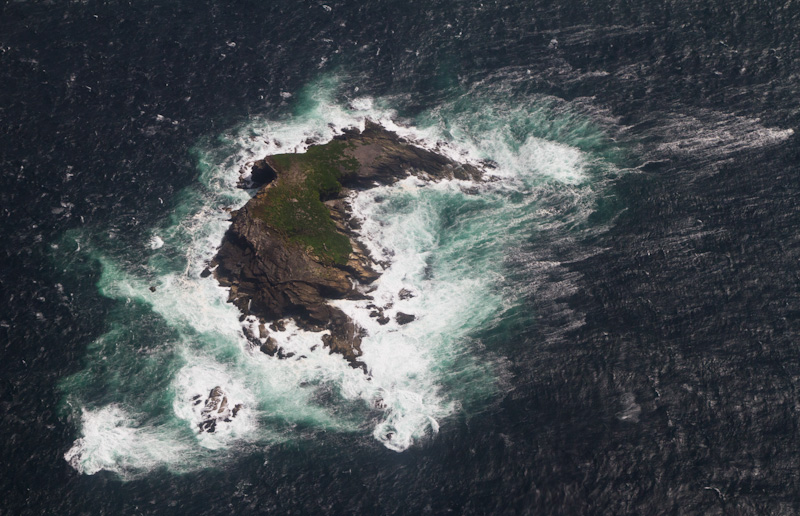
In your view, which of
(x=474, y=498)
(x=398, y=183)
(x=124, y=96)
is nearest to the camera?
(x=474, y=498)

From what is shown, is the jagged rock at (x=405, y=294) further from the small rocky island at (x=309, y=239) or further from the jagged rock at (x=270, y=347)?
the jagged rock at (x=270, y=347)

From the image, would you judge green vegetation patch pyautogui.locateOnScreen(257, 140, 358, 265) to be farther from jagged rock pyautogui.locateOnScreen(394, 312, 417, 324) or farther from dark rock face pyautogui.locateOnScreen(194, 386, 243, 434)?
dark rock face pyautogui.locateOnScreen(194, 386, 243, 434)

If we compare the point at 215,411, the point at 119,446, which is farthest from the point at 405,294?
the point at 119,446

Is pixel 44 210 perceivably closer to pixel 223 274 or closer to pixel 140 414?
pixel 223 274

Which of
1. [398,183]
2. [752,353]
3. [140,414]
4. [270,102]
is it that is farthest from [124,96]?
[752,353]

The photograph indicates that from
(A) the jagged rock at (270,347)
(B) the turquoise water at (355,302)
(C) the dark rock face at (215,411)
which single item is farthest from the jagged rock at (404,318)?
(C) the dark rock face at (215,411)

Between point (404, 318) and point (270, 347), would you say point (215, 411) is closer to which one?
point (270, 347)
